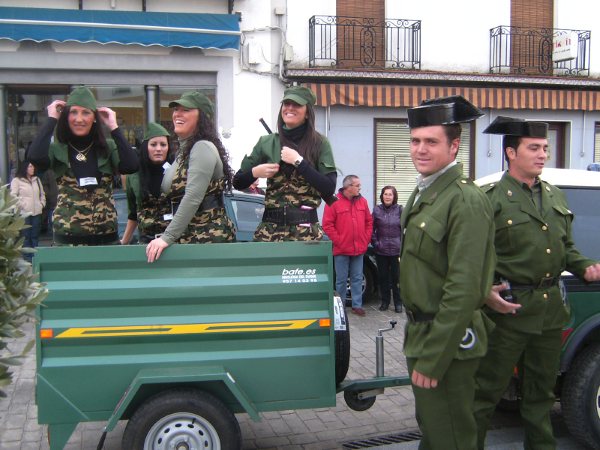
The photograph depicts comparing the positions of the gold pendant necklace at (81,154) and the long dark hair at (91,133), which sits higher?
the long dark hair at (91,133)

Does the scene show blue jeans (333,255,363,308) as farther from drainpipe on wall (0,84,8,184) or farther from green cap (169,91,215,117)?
drainpipe on wall (0,84,8,184)

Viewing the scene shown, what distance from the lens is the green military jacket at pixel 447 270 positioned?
276cm

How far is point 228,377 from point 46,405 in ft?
3.30

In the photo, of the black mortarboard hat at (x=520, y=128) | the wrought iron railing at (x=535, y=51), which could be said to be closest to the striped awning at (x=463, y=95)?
the wrought iron railing at (x=535, y=51)

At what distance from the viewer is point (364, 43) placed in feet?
42.6

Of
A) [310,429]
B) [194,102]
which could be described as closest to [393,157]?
[310,429]

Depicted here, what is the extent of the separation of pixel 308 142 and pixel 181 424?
1.90 m

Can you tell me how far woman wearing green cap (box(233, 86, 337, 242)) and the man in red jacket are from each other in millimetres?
4376

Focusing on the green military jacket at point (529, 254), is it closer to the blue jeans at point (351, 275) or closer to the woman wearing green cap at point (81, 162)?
the woman wearing green cap at point (81, 162)

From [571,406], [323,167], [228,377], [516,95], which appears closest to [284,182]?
[323,167]

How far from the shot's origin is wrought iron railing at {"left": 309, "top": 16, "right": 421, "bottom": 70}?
41.6 ft

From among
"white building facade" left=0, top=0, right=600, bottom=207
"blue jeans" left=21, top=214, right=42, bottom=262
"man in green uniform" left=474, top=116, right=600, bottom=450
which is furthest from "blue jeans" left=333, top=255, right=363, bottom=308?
"blue jeans" left=21, top=214, right=42, bottom=262

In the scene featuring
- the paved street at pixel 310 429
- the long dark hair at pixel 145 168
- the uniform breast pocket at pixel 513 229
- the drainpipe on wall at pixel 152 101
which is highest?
the drainpipe on wall at pixel 152 101

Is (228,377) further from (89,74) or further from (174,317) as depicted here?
(89,74)
